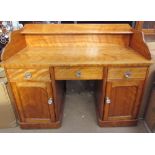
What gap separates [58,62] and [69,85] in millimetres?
926

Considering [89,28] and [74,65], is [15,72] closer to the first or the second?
[74,65]

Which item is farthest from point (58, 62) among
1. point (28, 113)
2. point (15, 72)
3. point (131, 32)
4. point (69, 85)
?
point (69, 85)

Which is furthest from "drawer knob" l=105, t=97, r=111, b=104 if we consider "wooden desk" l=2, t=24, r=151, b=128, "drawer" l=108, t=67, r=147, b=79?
"drawer" l=108, t=67, r=147, b=79

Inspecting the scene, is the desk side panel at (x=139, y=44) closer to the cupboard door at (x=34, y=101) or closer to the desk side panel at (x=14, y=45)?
the cupboard door at (x=34, y=101)

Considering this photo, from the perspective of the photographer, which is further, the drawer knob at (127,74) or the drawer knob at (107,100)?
the drawer knob at (107,100)

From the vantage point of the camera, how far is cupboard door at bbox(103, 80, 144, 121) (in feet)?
3.92

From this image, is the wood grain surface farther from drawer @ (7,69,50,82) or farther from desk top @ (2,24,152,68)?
drawer @ (7,69,50,82)

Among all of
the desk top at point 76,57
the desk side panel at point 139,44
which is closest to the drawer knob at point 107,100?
the desk top at point 76,57

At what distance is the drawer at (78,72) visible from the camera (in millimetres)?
1099

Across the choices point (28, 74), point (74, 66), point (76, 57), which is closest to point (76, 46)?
point (76, 57)

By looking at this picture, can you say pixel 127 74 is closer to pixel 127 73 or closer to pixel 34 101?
pixel 127 73

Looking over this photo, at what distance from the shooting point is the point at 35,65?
1.06 metres

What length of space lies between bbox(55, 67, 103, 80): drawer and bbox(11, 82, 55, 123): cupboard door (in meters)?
0.14

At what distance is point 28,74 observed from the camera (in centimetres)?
111
